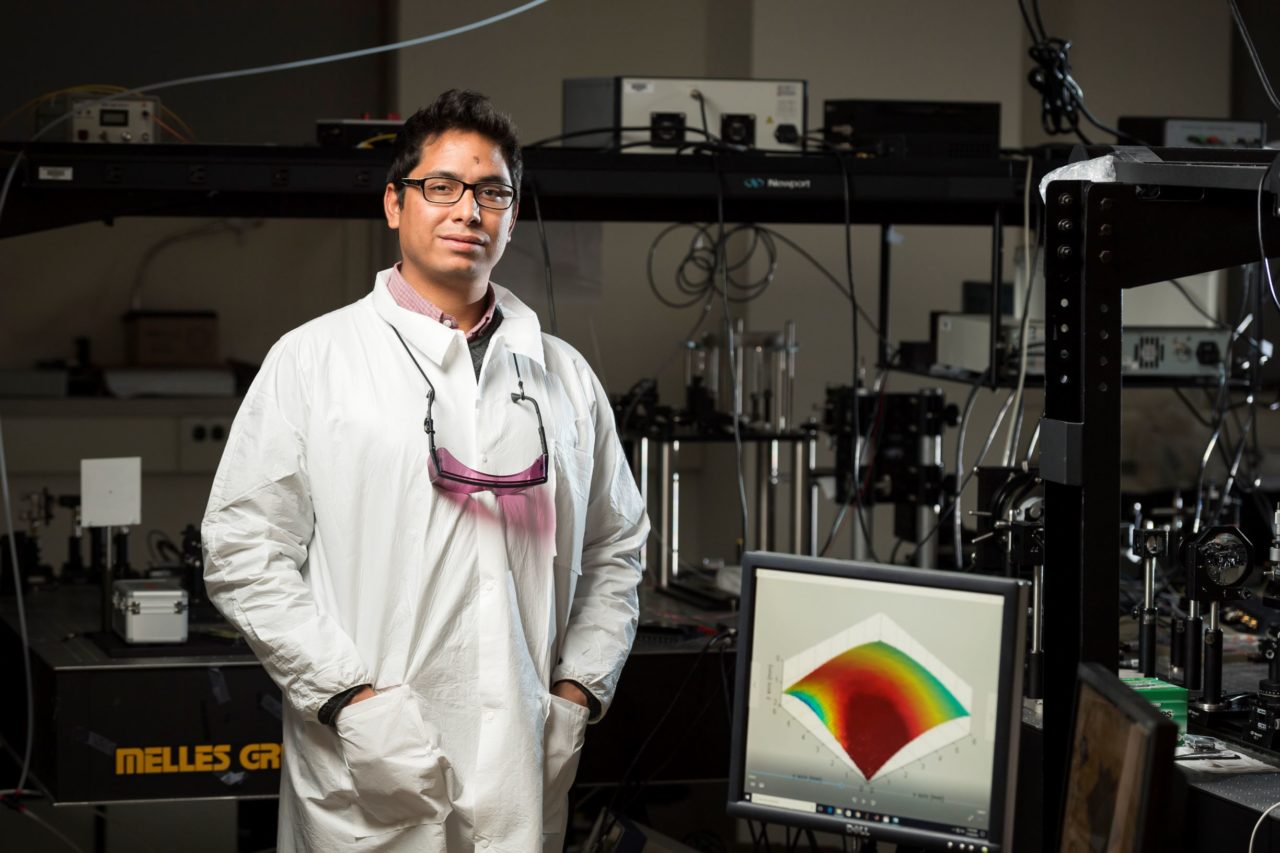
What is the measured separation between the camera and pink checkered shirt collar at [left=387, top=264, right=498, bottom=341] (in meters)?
1.87

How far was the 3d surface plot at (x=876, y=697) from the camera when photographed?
1.53 m

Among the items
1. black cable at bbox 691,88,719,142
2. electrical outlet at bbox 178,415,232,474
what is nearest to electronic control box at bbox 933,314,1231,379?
black cable at bbox 691,88,719,142

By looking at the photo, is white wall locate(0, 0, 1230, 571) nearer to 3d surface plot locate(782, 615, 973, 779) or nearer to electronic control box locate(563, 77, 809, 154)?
electronic control box locate(563, 77, 809, 154)

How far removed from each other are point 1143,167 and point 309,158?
1621mm

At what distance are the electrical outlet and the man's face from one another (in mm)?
3412

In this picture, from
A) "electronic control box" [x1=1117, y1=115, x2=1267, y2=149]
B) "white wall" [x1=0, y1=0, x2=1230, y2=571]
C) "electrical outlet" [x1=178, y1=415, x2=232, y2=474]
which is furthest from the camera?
"electrical outlet" [x1=178, y1=415, x2=232, y2=474]

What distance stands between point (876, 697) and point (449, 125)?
2.88ft

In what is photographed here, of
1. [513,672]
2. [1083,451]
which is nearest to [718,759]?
[513,672]

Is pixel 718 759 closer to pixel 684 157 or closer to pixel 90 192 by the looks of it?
pixel 684 157

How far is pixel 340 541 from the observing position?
1.79 m

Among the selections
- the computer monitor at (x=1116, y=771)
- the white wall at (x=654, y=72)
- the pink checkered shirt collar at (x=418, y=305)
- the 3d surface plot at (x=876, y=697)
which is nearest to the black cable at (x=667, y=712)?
the pink checkered shirt collar at (x=418, y=305)

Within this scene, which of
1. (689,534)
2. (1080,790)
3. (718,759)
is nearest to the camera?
(1080,790)

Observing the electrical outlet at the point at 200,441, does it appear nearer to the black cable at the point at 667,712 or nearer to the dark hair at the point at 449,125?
the black cable at the point at 667,712

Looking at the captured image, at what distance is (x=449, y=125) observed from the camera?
1.85 m
